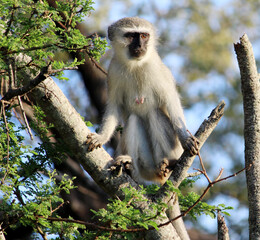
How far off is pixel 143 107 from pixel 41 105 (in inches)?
71.1

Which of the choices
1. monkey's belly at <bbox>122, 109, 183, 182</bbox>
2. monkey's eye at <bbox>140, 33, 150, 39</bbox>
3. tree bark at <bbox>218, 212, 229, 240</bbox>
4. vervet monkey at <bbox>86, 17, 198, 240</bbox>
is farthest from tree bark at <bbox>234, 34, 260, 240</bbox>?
monkey's eye at <bbox>140, 33, 150, 39</bbox>

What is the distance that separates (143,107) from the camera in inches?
196

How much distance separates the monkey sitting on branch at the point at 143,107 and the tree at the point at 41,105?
1004 millimetres

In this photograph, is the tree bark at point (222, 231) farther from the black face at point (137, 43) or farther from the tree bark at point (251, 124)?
the black face at point (137, 43)

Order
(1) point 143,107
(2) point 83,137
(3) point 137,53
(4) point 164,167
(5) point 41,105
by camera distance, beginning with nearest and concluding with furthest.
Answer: (5) point 41,105
(2) point 83,137
(4) point 164,167
(3) point 137,53
(1) point 143,107

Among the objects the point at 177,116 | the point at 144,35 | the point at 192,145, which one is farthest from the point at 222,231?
the point at 144,35

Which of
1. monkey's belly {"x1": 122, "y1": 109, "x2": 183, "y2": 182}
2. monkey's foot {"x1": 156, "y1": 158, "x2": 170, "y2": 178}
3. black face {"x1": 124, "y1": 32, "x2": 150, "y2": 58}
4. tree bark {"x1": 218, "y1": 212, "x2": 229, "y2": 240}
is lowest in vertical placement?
tree bark {"x1": 218, "y1": 212, "x2": 229, "y2": 240}

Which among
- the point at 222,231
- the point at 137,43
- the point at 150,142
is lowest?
the point at 222,231

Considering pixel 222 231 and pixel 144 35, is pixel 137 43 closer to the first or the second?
→ pixel 144 35

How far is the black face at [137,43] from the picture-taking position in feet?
16.0

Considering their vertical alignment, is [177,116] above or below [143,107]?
A: below

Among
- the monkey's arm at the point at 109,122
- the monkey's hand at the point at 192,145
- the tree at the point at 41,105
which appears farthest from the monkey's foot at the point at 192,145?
the monkey's arm at the point at 109,122

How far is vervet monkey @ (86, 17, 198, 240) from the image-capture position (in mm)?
4867

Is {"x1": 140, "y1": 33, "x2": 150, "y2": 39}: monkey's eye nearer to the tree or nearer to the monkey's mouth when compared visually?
the monkey's mouth
